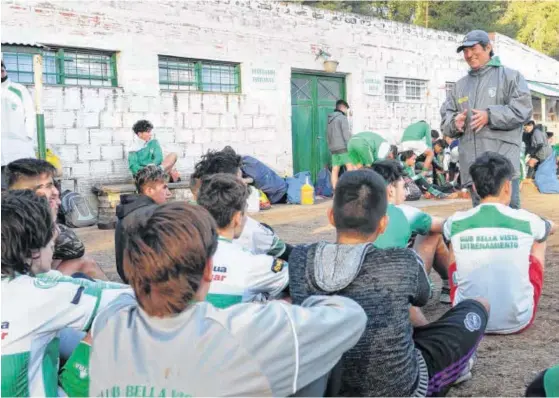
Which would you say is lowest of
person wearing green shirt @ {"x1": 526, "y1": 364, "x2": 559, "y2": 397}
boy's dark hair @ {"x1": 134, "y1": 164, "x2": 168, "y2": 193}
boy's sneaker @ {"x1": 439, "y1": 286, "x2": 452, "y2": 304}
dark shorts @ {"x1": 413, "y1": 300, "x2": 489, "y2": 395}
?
boy's sneaker @ {"x1": 439, "y1": 286, "x2": 452, "y2": 304}

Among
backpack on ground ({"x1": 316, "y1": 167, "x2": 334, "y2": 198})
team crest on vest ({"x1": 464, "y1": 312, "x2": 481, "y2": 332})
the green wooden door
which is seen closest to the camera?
team crest on vest ({"x1": 464, "y1": 312, "x2": 481, "y2": 332})

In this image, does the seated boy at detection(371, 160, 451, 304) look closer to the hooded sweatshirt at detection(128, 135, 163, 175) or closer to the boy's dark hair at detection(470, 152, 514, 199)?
the boy's dark hair at detection(470, 152, 514, 199)

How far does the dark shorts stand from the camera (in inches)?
95.4

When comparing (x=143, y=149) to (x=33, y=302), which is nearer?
(x=33, y=302)

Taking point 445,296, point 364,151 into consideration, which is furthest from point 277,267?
point 364,151

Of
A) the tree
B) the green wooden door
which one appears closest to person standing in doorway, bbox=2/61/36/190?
the green wooden door

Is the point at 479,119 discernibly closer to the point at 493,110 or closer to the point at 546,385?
the point at 493,110

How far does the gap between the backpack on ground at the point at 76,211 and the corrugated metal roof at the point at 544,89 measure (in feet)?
47.7

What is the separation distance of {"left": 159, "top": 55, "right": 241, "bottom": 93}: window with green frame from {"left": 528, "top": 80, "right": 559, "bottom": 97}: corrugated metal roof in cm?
1115

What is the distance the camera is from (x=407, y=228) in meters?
3.35

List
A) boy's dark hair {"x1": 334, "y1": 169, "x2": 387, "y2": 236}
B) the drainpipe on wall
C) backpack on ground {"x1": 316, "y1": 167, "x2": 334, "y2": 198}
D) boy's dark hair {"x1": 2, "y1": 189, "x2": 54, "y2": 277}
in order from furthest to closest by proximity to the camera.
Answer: backpack on ground {"x1": 316, "y1": 167, "x2": 334, "y2": 198} → the drainpipe on wall → boy's dark hair {"x1": 334, "y1": 169, "x2": 387, "y2": 236} → boy's dark hair {"x1": 2, "y1": 189, "x2": 54, "y2": 277}

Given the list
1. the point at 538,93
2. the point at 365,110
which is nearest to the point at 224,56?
the point at 365,110

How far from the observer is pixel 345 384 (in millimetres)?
2113

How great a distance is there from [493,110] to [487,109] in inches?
1.9
